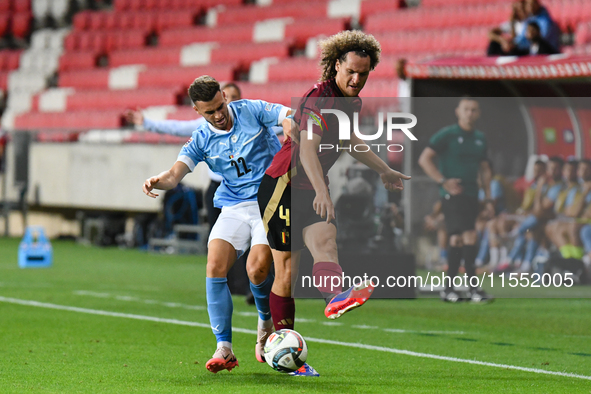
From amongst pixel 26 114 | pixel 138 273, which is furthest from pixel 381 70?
pixel 26 114

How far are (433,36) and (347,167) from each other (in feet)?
24.3

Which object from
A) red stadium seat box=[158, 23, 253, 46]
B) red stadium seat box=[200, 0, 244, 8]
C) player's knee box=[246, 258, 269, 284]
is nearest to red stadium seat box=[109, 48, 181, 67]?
red stadium seat box=[158, 23, 253, 46]

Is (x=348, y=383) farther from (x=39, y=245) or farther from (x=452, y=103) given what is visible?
(x=39, y=245)

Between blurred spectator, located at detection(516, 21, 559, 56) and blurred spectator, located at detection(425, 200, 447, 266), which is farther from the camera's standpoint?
blurred spectator, located at detection(516, 21, 559, 56)

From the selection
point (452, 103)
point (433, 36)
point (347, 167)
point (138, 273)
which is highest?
point (433, 36)

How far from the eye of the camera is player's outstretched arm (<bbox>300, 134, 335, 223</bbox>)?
4812 mm

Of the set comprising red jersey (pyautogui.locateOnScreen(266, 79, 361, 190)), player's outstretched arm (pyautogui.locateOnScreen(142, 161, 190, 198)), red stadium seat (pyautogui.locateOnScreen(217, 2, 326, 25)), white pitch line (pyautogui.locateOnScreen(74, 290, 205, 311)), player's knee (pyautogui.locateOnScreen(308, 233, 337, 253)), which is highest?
red stadium seat (pyautogui.locateOnScreen(217, 2, 326, 25))

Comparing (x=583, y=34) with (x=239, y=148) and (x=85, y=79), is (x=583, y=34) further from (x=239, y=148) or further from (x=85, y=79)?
(x=85, y=79)

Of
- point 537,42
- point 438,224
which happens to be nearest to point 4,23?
point 537,42

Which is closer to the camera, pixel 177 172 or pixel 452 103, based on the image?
pixel 177 172

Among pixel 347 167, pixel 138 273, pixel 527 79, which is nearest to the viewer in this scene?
pixel 347 167

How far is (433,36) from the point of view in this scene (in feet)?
54.1

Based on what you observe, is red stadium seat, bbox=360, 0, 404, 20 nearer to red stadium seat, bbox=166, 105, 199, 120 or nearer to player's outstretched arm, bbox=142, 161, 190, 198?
red stadium seat, bbox=166, 105, 199, 120

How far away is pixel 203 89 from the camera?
500 centimetres
